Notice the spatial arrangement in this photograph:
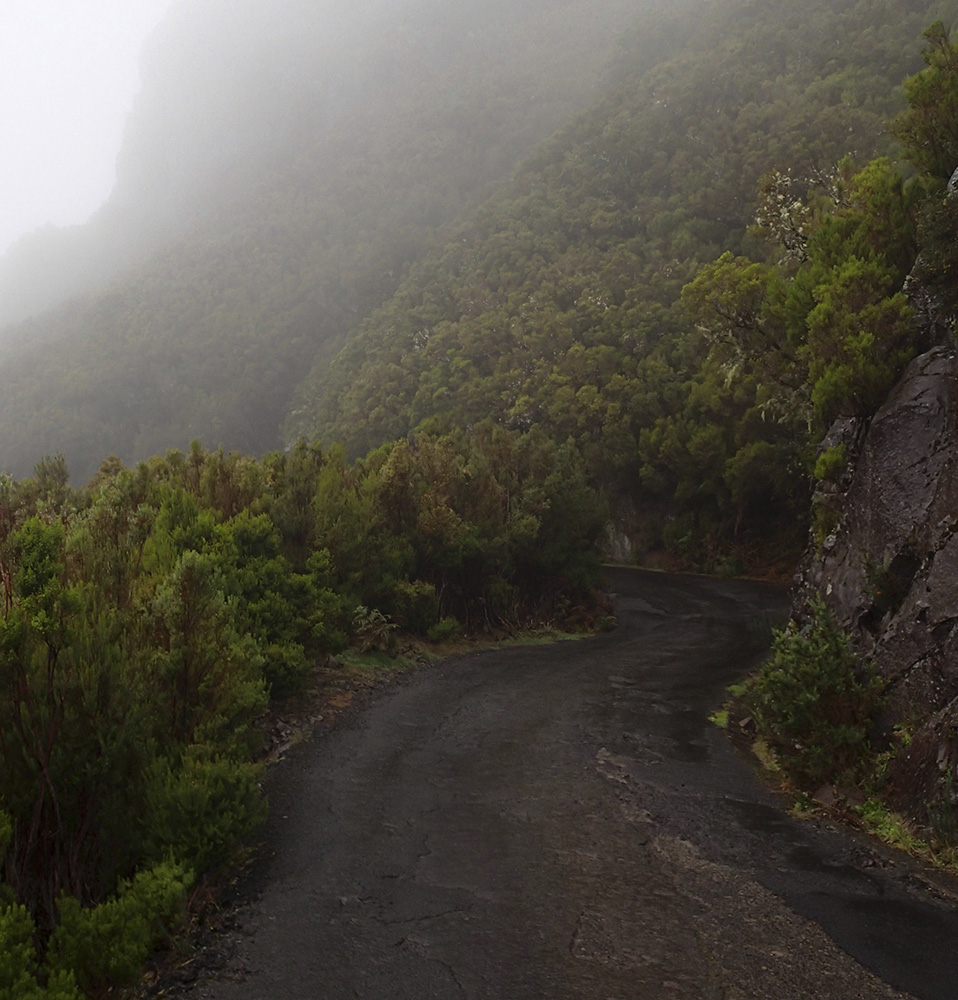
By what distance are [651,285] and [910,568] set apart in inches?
2066

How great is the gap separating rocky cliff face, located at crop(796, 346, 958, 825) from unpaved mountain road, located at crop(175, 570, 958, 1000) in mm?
1351

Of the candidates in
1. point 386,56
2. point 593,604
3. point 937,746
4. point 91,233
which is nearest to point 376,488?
point 593,604

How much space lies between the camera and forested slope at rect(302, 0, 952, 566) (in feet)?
153

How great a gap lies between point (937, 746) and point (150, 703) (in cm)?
851

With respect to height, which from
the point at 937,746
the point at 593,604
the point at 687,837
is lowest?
the point at 593,604

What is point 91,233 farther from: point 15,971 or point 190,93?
point 15,971

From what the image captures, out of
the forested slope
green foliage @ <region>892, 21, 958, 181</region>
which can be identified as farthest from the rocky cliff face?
the forested slope

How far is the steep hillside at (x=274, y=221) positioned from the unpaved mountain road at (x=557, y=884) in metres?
91.6

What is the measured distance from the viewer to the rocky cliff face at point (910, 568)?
29.5 feet

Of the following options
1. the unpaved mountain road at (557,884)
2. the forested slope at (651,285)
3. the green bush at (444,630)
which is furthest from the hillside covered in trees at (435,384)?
the unpaved mountain road at (557,884)

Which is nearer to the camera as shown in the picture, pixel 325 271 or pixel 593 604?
pixel 593 604

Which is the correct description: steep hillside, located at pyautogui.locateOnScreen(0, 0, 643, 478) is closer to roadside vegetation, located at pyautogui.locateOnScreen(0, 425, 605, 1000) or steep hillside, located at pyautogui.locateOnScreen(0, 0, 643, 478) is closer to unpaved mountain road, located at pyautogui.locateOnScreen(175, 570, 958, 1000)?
roadside vegetation, located at pyautogui.locateOnScreen(0, 425, 605, 1000)

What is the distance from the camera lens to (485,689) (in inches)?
669

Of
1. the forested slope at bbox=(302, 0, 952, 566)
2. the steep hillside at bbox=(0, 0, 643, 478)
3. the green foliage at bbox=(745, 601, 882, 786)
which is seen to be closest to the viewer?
the green foliage at bbox=(745, 601, 882, 786)
